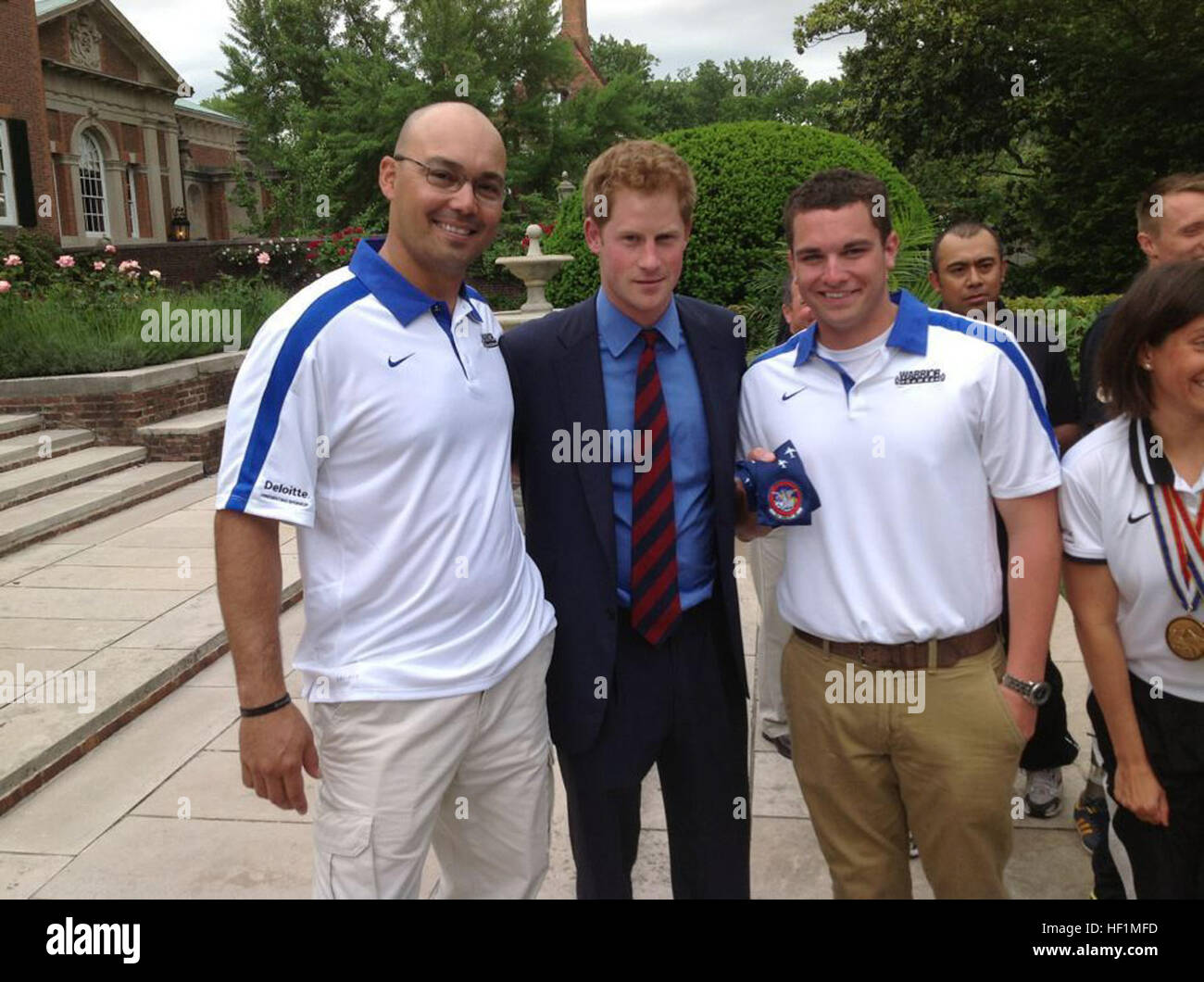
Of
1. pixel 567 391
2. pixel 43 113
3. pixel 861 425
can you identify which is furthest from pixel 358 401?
pixel 43 113

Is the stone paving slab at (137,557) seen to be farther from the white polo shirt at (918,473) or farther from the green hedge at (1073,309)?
the green hedge at (1073,309)

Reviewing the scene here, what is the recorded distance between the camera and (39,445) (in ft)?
29.1

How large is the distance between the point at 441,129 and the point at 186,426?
26.5 feet

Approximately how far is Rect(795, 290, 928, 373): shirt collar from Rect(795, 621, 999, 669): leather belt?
688 mm

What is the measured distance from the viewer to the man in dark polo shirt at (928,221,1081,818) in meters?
3.63

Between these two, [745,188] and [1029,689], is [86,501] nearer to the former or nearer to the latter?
[745,188]

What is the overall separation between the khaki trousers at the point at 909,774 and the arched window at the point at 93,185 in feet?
85.5

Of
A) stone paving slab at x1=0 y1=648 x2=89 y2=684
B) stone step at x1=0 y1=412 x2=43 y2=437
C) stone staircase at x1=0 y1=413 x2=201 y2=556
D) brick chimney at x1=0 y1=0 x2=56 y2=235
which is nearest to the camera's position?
stone paving slab at x1=0 y1=648 x2=89 y2=684

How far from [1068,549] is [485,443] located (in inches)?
54.6

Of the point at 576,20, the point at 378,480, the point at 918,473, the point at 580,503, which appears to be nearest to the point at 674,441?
the point at 580,503

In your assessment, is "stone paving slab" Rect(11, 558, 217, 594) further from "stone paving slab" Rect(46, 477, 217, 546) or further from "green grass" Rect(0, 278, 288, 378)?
"green grass" Rect(0, 278, 288, 378)

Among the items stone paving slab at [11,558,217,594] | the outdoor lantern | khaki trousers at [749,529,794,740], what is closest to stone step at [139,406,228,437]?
stone paving slab at [11,558,217,594]

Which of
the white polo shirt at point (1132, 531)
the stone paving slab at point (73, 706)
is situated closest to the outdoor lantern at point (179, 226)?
the stone paving slab at point (73, 706)

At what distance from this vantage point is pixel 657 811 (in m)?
3.98
